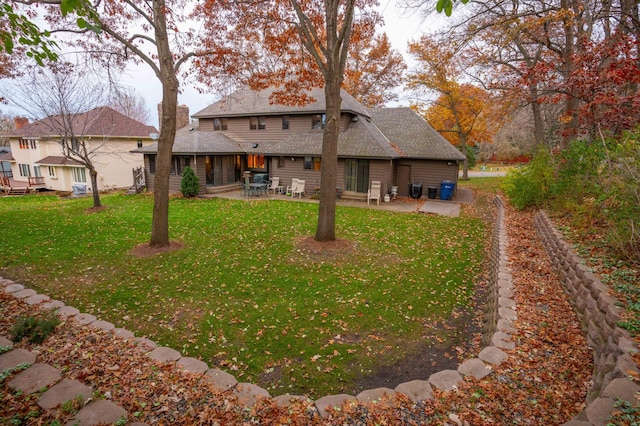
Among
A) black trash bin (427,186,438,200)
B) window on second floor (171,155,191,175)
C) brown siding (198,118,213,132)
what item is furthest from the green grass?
brown siding (198,118,213,132)

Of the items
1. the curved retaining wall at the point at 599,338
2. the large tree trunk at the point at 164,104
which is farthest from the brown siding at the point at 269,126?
the curved retaining wall at the point at 599,338

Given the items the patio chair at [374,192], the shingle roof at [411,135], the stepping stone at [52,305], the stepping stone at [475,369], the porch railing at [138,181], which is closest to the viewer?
the stepping stone at [475,369]

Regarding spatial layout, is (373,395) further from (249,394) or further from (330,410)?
(249,394)

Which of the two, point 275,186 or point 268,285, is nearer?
point 268,285

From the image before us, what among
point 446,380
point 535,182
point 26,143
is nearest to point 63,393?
point 446,380

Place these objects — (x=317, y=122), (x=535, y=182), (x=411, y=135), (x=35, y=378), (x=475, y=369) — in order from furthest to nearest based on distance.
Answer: (x=317, y=122)
(x=411, y=135)
(x=535, y=182)
(x=475, y=369)
(x=35, y=378)

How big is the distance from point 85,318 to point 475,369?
588 cm

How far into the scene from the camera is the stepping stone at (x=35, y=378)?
3.09m

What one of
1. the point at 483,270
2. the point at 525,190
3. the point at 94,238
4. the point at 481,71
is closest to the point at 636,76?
the point at 525,190

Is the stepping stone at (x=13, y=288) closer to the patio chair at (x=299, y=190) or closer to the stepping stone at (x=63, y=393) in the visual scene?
the stepping stone at (x=63, y=393)

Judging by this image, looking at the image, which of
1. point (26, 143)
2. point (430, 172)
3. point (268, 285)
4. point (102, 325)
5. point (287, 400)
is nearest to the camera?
point (287, 400)

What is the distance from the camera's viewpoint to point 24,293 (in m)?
5.79

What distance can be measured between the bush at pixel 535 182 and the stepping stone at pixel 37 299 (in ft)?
45.8

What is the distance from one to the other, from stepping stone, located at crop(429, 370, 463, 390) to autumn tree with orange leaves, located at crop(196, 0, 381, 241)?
223 inches
